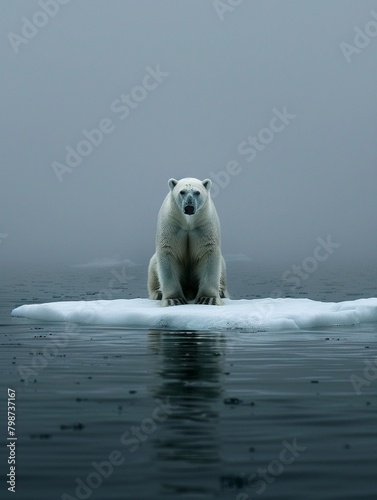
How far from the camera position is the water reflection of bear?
574 cm

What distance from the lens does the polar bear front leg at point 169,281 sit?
15383 millimetres

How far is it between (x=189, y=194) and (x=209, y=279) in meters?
1.65

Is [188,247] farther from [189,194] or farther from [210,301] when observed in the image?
[189,194]

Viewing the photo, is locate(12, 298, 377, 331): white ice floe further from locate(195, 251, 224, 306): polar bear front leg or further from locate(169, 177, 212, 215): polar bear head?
locate(169, 177, 212, 215): polar bear head

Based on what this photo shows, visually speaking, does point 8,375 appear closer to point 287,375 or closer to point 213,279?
point 287,375

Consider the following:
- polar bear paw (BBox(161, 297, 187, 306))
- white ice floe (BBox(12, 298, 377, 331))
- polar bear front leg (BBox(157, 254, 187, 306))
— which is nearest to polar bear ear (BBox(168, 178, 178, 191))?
polar bear front leg (BBox(157, 254, 187, 306))

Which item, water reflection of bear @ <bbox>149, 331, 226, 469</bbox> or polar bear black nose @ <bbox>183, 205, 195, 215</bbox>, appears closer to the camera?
water reflection of bear @ <bbox>149, 331, 226, 469</bbox>

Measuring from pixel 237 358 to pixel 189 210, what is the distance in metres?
4.58

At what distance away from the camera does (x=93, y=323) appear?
1528 cm

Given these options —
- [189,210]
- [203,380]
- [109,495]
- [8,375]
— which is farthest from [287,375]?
[189,210]

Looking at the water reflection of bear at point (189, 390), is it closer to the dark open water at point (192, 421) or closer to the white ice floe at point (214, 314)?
the dark open water at point (192, 421)

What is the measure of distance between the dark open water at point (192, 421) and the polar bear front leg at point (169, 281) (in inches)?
146

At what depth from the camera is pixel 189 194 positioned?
48.3ft

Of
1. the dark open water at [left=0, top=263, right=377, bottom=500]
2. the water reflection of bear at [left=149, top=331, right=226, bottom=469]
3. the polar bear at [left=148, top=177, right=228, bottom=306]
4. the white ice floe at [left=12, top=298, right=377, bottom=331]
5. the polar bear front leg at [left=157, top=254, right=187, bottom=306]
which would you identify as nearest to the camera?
the dark open water at [left=0, top=263, right=377, bottom=500]
